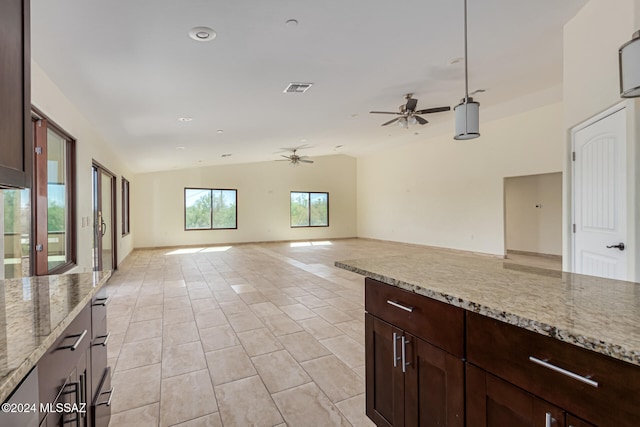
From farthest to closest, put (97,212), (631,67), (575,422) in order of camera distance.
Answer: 1. (97,212)
2. (631,67)
3. (575,422)

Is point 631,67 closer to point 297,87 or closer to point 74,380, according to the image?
point 74,380

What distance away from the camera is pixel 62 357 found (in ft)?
3.69

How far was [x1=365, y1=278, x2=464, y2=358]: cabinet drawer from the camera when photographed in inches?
50.8

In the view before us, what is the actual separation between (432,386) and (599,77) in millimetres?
3313

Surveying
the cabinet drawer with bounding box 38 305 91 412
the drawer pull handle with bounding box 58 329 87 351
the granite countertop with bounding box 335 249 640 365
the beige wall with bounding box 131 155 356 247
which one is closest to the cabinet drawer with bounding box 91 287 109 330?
the cabinet drawer with bounding box 38 305 91 412

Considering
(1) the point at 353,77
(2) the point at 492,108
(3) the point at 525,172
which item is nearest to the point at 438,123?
(2) the point at 492,108

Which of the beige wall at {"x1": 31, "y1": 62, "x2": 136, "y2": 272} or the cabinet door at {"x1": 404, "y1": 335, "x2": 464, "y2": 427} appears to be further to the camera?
the beige wall at {"x1": 31, "y1": 62, "x2": 136, "y2": 272}

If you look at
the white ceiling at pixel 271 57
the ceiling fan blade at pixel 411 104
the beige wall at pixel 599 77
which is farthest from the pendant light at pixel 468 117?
the ceiling fan blade at pixel 411 104

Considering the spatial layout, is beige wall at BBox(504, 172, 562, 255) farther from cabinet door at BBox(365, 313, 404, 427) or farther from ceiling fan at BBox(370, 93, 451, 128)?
cabinet door at BBox(365, 313, 404, 427)

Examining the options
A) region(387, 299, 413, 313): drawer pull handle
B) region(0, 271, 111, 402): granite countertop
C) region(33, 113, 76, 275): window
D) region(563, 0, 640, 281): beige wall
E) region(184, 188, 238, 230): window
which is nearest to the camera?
region(0, 271, 111, 402): granite countertop

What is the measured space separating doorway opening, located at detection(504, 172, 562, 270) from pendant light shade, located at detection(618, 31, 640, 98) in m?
7.46

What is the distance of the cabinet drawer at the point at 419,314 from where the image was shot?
129cm

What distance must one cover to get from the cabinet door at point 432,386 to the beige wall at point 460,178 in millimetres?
7263

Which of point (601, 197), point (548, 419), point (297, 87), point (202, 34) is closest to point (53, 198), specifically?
point (202, 34)
